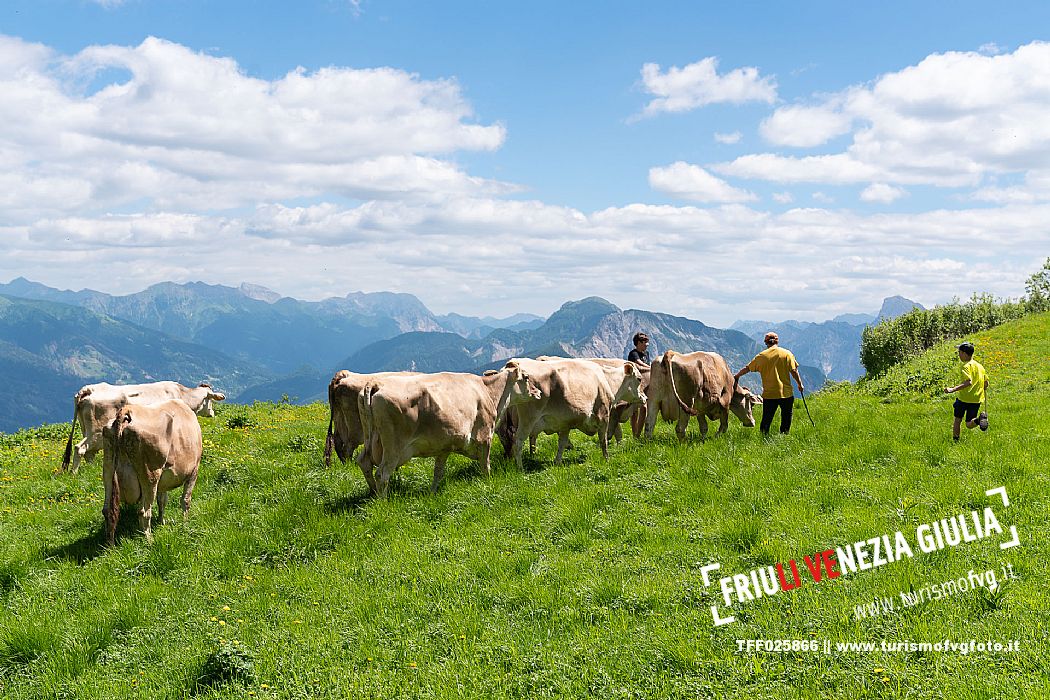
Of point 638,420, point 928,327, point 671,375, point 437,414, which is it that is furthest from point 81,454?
point 928,327

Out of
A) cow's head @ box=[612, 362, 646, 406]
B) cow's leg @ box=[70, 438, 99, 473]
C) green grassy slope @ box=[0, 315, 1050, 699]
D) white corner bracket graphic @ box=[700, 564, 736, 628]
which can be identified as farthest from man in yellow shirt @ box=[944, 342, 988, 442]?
cow's leg @ box=[70, 438, 99, 473]

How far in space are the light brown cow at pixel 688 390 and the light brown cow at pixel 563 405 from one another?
1711 mm

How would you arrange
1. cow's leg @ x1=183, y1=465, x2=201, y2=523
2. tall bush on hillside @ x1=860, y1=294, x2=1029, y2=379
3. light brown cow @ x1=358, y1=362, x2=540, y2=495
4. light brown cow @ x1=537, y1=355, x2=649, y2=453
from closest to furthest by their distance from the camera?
light brown cow @ x1=358, y1=362, x2=540, y2=495
cow's leg @ x1=183, y1=465, x2=201, y2=523
light brown cow @ x1=537, y1=355, x2=649, y2=453
tall bush on hillside @ x1=860, y1=294, x2=1029, y2=379

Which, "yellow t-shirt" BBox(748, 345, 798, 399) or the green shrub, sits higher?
"yellow t-shirt" BBox(748, 345, 798, 399)

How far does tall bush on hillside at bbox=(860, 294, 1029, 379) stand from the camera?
7019 cm

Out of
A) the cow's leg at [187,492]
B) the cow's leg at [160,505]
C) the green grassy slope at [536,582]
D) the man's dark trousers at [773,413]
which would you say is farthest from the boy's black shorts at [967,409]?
the cow's leg at [160,505]

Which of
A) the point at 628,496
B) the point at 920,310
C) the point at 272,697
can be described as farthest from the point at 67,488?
the point at 920,310

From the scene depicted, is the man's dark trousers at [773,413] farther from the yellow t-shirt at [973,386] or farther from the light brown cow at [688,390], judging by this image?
the yellow t-shirt at [973,386]

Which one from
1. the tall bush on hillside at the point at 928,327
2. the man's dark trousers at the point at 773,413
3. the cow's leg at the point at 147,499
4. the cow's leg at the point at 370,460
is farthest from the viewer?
the tall bush on hillside at the point at 928,327

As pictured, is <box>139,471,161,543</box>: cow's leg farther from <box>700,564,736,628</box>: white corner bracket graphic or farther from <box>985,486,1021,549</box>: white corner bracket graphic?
<box>985,486,1021,549</box>: white corner bracket graphic

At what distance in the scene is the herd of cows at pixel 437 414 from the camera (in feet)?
36.9

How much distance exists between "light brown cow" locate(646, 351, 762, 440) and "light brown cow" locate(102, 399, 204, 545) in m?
10.6

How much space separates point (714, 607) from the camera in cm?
754

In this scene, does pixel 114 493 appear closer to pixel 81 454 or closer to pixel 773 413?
pixel 81 454
